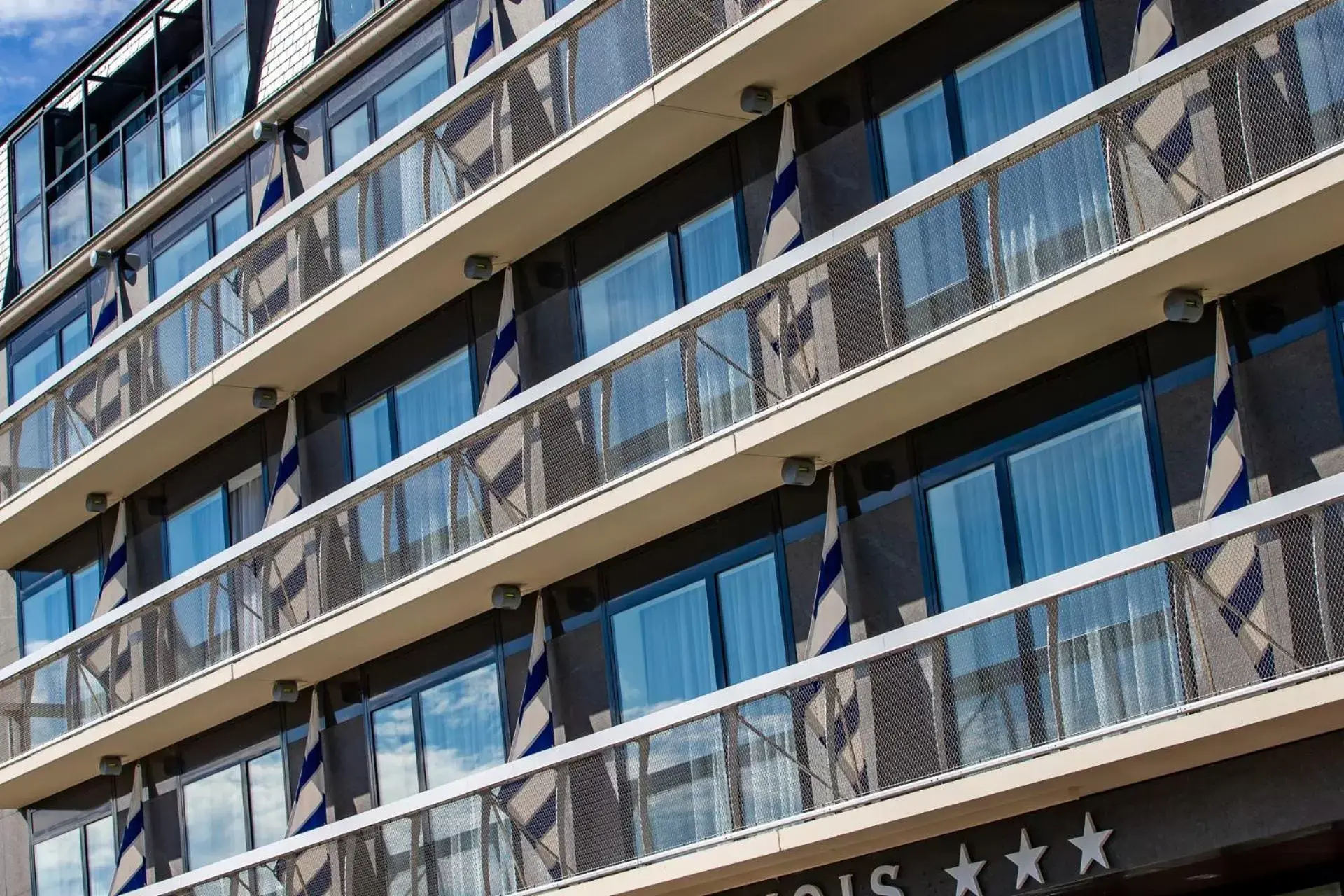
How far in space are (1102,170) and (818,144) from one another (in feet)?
14.5

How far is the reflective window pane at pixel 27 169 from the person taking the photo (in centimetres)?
3522

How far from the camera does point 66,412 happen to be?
31.6 meters

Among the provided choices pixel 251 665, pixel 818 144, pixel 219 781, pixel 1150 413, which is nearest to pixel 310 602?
pixel 251 665

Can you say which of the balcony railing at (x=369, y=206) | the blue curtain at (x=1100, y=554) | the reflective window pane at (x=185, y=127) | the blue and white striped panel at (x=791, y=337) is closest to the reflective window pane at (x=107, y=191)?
the reflective window pane at (x=185, y=127)

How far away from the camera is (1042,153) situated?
19078mm

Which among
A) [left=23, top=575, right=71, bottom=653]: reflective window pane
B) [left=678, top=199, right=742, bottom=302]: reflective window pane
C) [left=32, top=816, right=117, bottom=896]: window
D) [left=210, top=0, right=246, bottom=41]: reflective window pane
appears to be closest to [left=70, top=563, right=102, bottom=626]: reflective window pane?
[left=23, top=575, right=71, bottom=653]: reflective window pane

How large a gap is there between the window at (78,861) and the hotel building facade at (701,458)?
0.11 metres

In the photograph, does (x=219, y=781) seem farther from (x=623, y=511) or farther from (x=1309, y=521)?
(x=1309, y=521)

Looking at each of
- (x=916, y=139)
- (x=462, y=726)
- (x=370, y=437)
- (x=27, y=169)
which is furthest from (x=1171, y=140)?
(x=27, y=169)

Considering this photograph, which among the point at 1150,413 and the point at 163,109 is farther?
the point at 163,109

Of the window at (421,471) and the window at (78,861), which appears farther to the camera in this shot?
the window at (78,861)

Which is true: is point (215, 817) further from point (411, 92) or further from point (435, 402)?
point (411, 92)

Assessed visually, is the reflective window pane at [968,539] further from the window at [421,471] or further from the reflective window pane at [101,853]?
the reflective window pane at [101,853]

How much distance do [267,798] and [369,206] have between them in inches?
301
